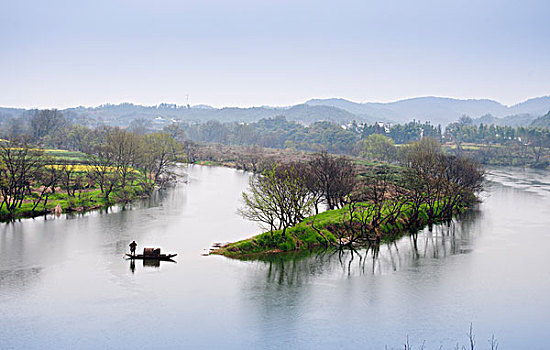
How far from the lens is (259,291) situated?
28.5m

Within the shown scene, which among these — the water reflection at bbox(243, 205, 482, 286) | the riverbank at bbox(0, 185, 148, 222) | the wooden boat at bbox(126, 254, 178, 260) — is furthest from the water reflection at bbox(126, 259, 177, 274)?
the riverbank at bbox(0, 185, 148, 222)

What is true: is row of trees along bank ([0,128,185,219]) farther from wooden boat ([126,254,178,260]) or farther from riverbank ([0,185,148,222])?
wooden boat ([126,254,178,260])

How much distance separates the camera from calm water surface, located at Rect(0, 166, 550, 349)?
22859mm

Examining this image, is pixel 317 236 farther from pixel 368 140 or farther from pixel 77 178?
pixel 368 140

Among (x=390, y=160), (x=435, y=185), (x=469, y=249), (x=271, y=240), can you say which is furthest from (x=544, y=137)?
(x=271, y=240)

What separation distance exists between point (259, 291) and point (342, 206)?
2103 cm

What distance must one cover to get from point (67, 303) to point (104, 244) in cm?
1183

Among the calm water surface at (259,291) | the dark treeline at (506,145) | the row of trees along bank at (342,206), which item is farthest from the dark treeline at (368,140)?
the calm water surface at (259,291)

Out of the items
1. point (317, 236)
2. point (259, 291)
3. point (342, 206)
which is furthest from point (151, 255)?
point (342, 206)

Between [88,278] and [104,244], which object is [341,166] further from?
[88,278]

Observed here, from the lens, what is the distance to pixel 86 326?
2328 cm

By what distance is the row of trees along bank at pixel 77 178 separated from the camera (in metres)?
47.6

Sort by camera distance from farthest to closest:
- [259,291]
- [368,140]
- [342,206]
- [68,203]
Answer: [368,140], [68,203], [342,206], [259,291]

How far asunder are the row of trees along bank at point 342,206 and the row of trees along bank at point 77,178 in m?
18.4
